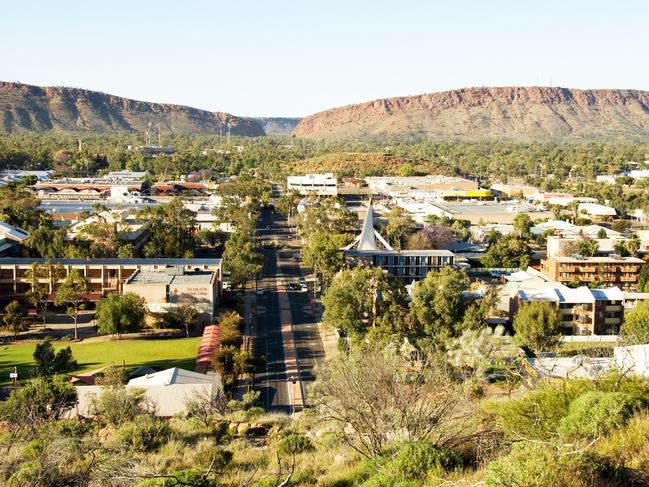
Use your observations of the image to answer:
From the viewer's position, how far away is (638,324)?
1307 inches

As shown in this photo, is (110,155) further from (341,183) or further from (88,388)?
(88,388)

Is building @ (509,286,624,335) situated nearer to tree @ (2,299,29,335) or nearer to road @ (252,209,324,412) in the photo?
road @ (252,209,324,412)

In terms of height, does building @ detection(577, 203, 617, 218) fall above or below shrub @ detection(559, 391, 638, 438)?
above

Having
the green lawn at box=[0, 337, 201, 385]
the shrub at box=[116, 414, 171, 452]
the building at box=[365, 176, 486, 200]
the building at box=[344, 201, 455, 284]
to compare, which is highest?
the building at box=[365, 176, 486, 200]

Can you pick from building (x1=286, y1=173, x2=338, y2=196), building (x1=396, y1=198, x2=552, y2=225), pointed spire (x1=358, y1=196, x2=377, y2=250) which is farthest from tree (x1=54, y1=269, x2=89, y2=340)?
building (x1=286, y1=173, x2=338, y2=196)

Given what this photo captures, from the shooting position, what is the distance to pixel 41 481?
37.0ft

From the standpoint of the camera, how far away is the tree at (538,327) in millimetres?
32344

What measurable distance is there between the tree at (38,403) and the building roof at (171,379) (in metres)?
3.31

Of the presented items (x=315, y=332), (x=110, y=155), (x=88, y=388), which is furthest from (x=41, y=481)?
(x=110, y=155)

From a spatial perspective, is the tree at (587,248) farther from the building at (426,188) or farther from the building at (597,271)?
the building at (426,188)

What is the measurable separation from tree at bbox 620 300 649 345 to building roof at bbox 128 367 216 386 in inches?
715

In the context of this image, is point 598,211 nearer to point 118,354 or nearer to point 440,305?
point 440,305

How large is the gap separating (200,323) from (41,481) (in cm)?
2746

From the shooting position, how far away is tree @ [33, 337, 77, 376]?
94.3 feet
